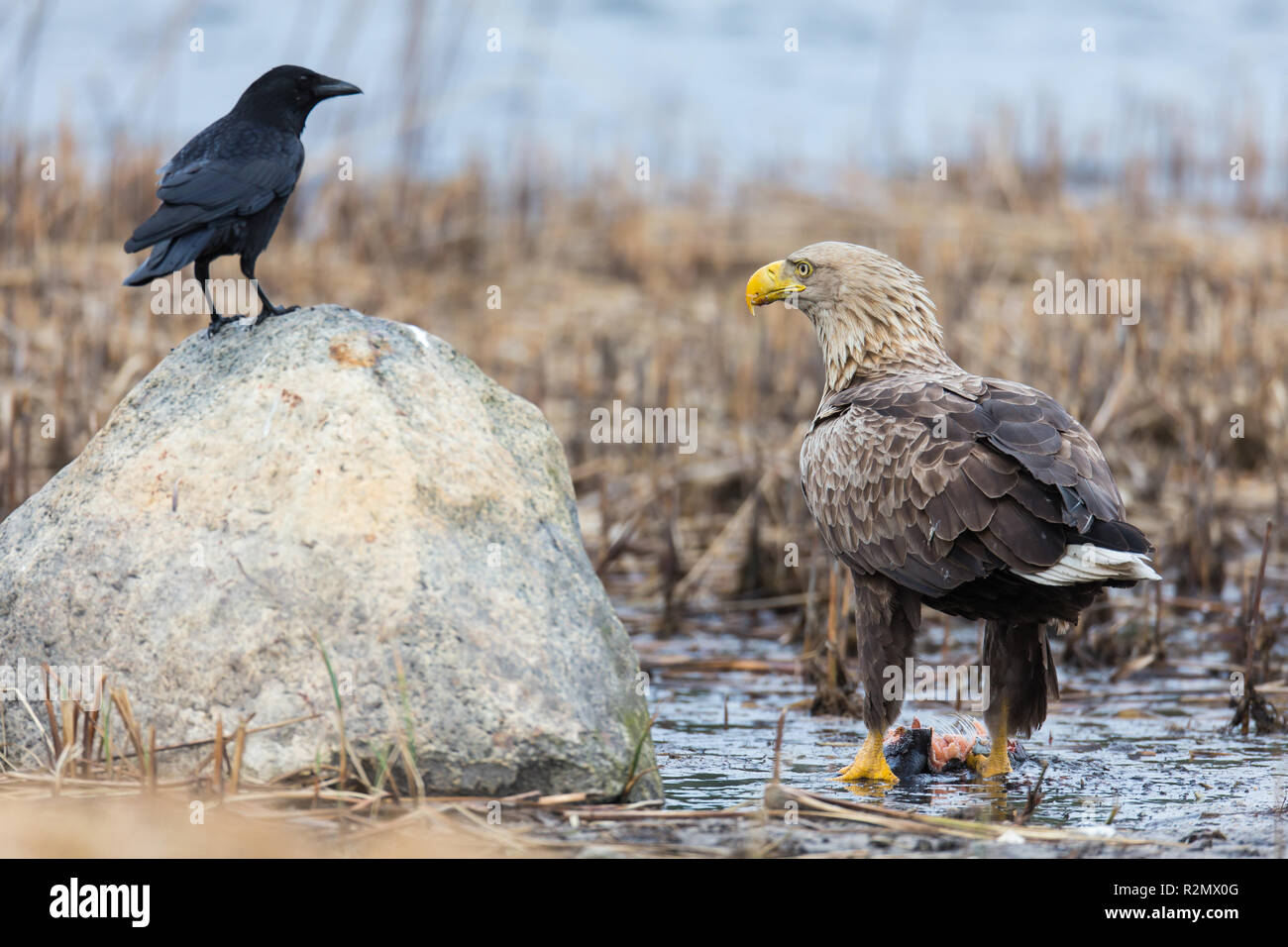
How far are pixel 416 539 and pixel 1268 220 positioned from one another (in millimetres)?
12071

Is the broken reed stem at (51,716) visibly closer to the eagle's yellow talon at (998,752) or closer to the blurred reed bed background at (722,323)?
the blurred reed bed background at (722,323)

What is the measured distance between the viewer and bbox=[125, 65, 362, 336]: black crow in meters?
4.66

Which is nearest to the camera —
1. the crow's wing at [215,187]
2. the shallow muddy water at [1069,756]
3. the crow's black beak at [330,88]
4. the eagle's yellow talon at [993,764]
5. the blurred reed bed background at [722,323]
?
the shallow muddy water at [1069,756]

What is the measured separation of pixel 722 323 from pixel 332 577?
6954mm

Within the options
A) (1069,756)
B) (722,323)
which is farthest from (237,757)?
(722,323)

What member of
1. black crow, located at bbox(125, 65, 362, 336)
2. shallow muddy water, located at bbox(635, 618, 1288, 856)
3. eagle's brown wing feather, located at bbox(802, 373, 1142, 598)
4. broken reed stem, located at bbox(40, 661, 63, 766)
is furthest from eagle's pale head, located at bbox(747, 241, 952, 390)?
broken reed stem, located at bbox(40, 661, 63, 766)

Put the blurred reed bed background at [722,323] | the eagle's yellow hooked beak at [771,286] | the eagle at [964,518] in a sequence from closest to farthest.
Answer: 1. the eagle at [964,518]
2. the eagle's yellow hooked beak at [771,286]
3. the blurred reed bed background at [722,323]

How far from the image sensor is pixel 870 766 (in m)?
4.92

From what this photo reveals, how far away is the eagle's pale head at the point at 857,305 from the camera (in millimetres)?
5703

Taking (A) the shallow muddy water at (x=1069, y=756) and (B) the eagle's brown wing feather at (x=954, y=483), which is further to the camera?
(B) the eagle's brown wing feather at (x=954, y=483)

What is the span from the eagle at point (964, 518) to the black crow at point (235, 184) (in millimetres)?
1933

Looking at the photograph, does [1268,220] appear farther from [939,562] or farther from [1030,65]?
[939,562]

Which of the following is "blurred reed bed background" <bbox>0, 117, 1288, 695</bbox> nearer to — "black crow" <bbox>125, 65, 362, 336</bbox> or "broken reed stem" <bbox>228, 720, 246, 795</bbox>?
"black crow" <bbox>125, 65, 362, 336</bbox>

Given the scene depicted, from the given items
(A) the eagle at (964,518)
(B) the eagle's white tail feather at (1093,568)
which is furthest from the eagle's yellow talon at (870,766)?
(B) the eagle's white tail feather at (1093,568)
